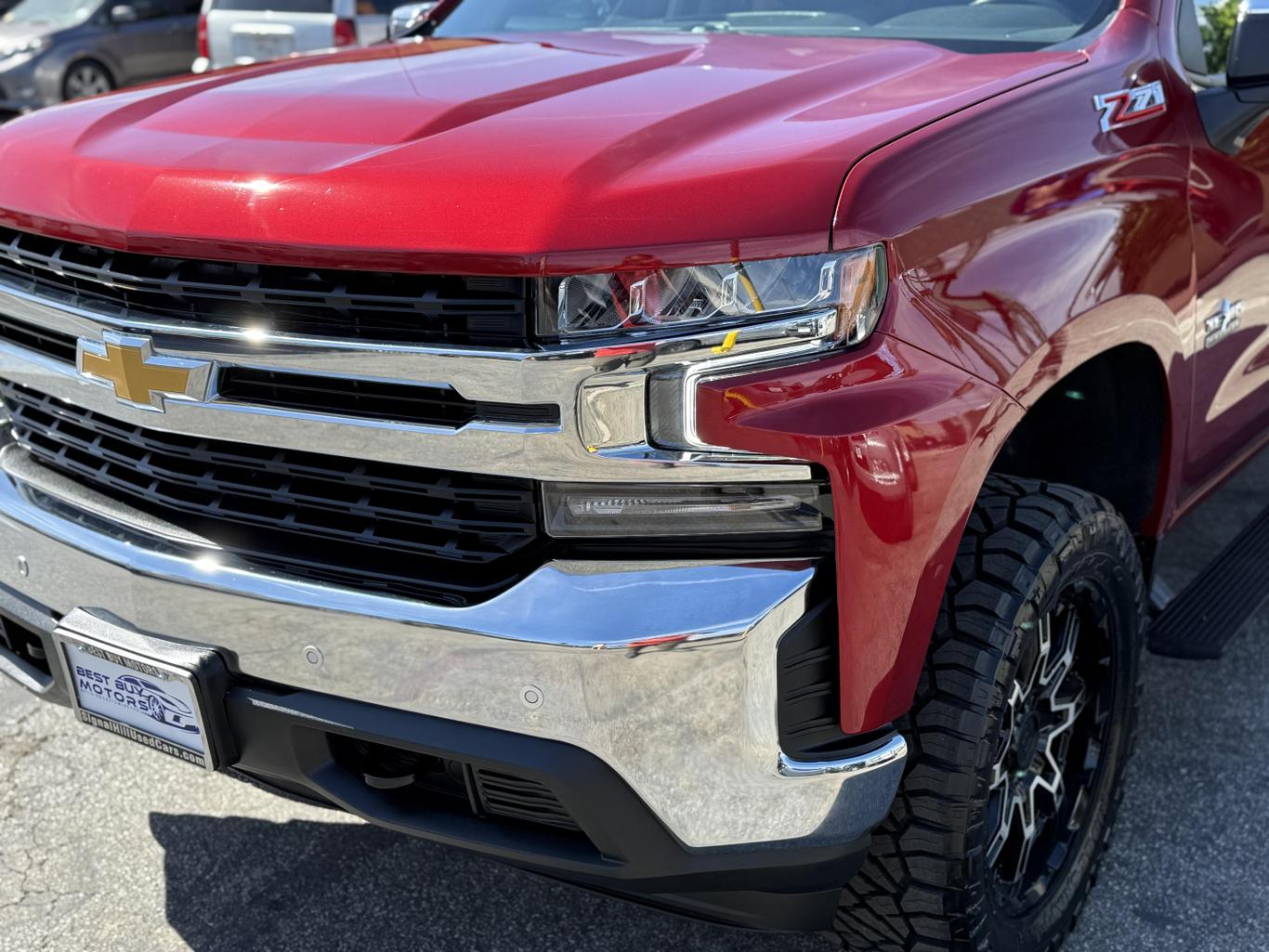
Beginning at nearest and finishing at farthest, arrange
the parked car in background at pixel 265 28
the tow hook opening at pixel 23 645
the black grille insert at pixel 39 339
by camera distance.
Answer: the black grille insert at pixel 39 339, the tow hook opening at pixel 23 645, the parked car in background at pixel 265 28

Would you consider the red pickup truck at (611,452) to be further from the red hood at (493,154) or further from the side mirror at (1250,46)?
the side mirror at (1250,46)

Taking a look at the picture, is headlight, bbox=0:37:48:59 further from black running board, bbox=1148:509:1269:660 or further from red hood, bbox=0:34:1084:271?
black running board, bbox=1148:509:1269:660

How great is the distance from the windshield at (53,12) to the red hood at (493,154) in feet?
36.6

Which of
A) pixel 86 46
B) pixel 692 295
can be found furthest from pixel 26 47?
pixel 692 295

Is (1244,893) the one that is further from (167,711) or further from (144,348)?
Result: (144,348)

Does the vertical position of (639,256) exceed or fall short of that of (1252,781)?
it exceeds it

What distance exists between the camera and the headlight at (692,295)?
1.66 meters

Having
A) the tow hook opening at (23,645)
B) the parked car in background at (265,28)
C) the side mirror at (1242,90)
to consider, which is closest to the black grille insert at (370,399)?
the tow hook opening at (23,645)

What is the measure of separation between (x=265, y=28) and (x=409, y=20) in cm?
554

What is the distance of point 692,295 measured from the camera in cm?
167

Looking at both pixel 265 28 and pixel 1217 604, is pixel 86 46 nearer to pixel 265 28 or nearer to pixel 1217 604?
pixel 265 28

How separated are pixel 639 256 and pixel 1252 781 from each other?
2.00 metres

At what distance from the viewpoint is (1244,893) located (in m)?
2.48

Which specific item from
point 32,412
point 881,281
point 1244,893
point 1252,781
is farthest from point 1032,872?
point 32,412
